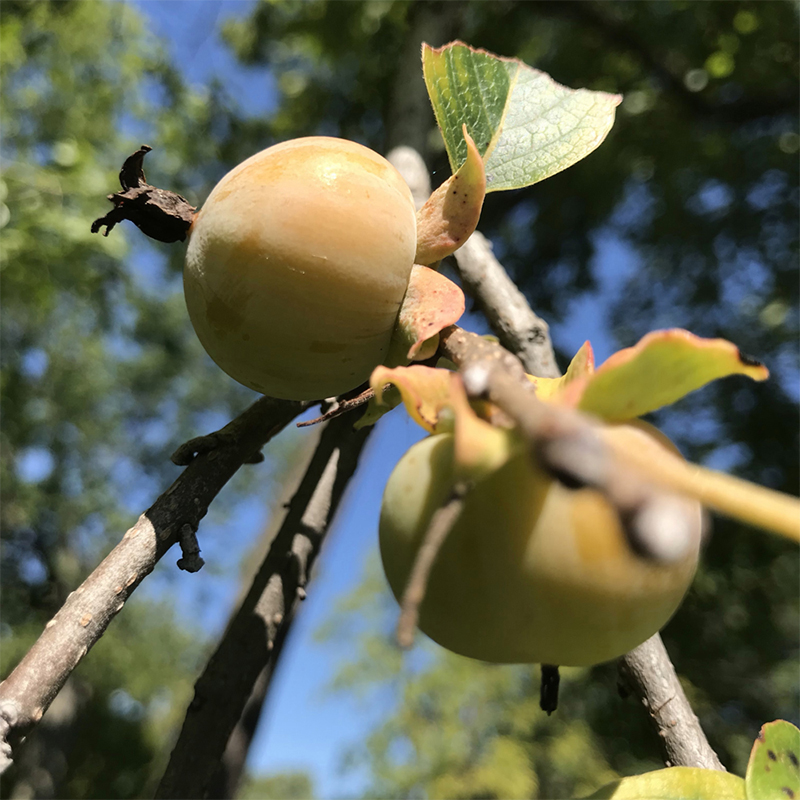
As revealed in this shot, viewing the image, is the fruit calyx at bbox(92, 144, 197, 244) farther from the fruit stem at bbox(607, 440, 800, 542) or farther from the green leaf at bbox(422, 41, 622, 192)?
the fruit stem at bbox(607, 440, 800, 542)

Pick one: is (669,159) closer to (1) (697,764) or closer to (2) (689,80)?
(2) (689,80)

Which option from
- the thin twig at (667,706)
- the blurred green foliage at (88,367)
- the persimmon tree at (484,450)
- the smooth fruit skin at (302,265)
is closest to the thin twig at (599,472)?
the persimmon tree at (484,450)

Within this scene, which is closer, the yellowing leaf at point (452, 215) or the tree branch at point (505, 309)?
the yellowing leaf at point (452, 215)

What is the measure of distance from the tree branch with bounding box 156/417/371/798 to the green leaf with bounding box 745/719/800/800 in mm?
856

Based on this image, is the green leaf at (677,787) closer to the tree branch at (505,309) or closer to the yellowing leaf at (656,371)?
the yellowing leaf at (656,371)

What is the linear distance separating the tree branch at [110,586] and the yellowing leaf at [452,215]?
0.34 metres

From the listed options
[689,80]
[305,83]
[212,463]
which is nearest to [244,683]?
[212,463]

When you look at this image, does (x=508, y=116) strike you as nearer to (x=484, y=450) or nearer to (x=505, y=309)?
(x=505, y=309)

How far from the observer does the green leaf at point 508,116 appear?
0.80m

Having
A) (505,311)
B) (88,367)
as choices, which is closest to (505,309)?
(505,311)

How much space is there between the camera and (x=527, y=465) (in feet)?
1.37

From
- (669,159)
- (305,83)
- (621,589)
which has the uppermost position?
(305,83)

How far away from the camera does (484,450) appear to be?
342 millimetres

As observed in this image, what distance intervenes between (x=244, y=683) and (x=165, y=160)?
417cm
